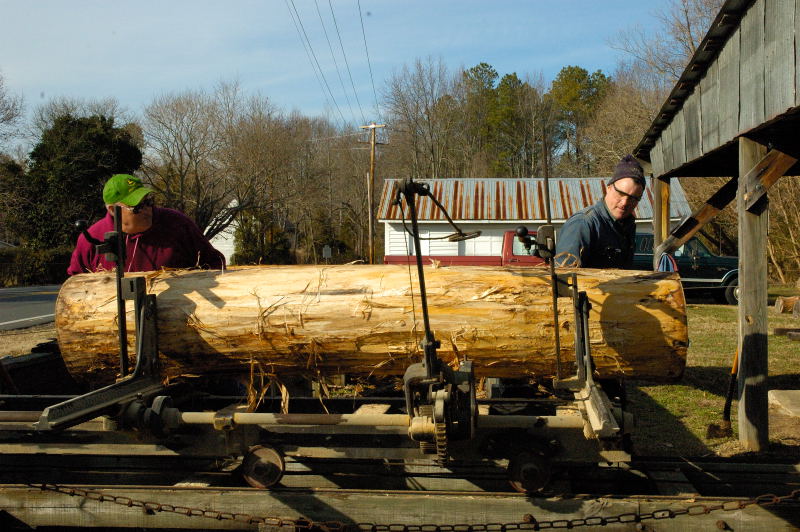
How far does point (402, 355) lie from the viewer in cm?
361

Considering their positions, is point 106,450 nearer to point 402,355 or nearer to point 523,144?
point 402,355

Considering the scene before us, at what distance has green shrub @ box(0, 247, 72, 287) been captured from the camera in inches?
1156

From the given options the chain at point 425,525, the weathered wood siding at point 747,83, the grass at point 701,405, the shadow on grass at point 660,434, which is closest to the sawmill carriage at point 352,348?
the chain at point 425,525

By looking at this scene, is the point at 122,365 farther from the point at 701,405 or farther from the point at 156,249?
the point at 701,405

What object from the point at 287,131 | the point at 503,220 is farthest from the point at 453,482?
the point at 287,131

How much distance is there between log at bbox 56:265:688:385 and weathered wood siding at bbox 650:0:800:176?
106 inches

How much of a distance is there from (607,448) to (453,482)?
35.9 inches

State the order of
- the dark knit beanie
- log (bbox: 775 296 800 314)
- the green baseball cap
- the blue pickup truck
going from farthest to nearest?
the blue pickup truck → log (bbox: 775 296 800 314) → the dark knit beanie → the green baseball cap

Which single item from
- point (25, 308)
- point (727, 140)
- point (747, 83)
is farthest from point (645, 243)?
point (25, 308)

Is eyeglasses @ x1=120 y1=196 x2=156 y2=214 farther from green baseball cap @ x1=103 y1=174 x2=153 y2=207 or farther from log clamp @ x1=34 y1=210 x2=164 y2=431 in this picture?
log clamp @ x1=34 y1=210 x2=164 y2=431

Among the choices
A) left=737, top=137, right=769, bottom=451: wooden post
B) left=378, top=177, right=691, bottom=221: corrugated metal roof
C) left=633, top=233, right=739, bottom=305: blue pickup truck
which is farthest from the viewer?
left=378, top=177, right=691, bottom=221: corrugated metal roof

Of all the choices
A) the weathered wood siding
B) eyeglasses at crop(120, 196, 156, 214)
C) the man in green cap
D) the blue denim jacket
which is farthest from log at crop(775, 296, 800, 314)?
eyeglasses at crop(120, 196, 156, 214)

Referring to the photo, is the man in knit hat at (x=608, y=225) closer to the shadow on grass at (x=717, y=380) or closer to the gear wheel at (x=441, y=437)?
the gear wheel at (x=441, y=437)

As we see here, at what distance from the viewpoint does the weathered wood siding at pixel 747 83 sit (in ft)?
17.0
